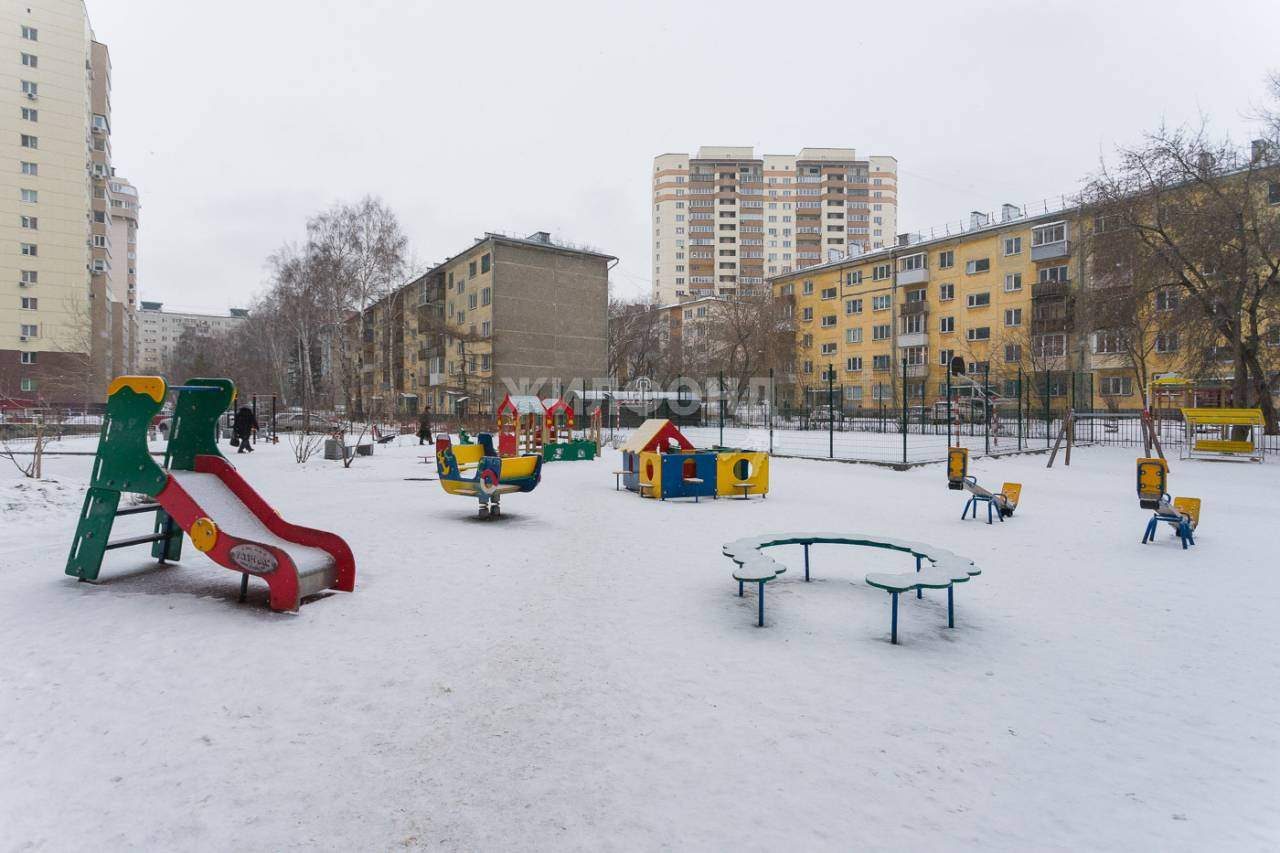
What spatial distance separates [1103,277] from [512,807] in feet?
101

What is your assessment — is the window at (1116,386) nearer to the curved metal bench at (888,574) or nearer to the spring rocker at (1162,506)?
the spring rocker at (1162,506)

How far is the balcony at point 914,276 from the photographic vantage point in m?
49.6

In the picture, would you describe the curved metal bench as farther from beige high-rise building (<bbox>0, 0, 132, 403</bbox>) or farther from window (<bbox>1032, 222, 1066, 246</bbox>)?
beige high-rise building (<bbox>0, 0, 132, 403</bbox>)

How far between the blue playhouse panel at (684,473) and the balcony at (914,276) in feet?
142

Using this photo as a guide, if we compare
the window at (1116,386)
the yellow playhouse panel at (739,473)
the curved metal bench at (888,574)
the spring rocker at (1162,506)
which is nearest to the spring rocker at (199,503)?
the curved metal bench at (888,574)

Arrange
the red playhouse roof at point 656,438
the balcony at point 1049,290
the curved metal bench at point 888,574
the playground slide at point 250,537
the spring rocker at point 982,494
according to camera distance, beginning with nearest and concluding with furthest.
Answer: the curved metal bench at point 888,574, the playground slide at point 250,537, the spring rocker at point 982,494, the red playhouse roof at point 656,438, the balcony at point 1049,290

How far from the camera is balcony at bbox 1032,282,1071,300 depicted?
41188mm

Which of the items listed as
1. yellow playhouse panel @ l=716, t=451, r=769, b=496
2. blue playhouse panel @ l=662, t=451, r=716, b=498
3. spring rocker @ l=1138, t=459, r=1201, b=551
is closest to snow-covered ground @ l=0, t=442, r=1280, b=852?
spring rocker @ l=1138, t=459, r=1201, b=551

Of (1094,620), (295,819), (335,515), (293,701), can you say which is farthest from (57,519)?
(1094,620)

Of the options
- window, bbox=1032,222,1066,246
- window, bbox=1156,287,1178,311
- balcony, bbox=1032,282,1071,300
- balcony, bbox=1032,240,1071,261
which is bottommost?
window, bbox=1156,287,1178,311

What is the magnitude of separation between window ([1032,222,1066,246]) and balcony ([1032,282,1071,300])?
101 inches

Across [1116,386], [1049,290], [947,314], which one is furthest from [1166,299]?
[947,314]

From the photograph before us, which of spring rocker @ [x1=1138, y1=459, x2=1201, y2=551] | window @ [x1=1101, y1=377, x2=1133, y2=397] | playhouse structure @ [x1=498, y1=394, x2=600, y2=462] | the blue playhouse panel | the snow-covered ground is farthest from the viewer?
window @ [x1=1101, y1=377, x2=1133, y2=397]

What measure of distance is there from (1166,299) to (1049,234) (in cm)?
1987
